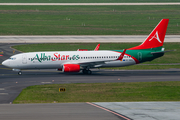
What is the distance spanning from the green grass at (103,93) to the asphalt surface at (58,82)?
250 cm

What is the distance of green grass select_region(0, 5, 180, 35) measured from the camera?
364 feet

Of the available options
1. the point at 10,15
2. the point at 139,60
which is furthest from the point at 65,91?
the point at 10,15

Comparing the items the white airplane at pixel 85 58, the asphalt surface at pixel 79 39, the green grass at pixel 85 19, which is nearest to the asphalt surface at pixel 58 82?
the white airplane at pixel 85 58

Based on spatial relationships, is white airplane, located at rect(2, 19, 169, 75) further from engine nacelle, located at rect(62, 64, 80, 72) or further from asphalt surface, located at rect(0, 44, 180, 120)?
asphalt surface, located at rect(0, 44, 180, 120)

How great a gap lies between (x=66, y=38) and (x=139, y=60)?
142ft

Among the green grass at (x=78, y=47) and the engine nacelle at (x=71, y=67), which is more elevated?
the green grass at (x=78, y=47)

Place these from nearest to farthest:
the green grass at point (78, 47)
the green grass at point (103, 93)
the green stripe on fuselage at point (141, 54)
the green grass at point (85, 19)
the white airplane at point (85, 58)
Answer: the green grass at point (103, 93)
the white airplane at point (85, 58)
the green stripe on fuselage at point (141, 54)
the green grass at point (78, 47)
the green grass at point (85, 19)

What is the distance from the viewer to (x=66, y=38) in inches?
3772

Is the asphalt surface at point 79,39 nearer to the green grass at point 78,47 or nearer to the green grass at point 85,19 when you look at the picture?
the green grass at point 78,47

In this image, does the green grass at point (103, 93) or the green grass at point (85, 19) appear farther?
the green grass at point (85, 19)

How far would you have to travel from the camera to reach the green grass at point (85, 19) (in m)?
111

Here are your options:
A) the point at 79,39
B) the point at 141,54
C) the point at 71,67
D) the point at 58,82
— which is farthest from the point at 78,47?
the point at 58,82

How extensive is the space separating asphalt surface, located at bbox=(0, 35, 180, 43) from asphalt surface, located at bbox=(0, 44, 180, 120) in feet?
54.7

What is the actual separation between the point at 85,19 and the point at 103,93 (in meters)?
103
